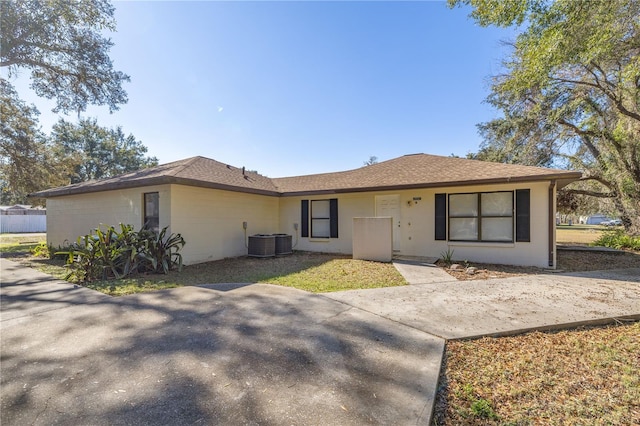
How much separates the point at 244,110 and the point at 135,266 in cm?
785

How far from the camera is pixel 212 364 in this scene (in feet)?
9.36

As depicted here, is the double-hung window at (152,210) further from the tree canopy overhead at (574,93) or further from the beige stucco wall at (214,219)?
the tree canopy overhead at (574,93)

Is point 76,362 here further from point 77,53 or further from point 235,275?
point 77,53

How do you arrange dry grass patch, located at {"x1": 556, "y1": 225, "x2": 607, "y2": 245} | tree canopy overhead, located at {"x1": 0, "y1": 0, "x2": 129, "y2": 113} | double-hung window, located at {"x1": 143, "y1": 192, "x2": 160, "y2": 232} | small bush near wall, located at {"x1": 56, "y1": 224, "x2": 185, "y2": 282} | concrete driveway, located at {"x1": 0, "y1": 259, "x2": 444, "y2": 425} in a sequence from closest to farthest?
concrete driveway, located at {"x1": 0, "y1": 259, "x2": 444, "y2": 425}, small bush near wall, located at {"x1": 56, "y1": 224, "x2": 185, "y2": 282}, double-hung window, located at {"x1": 143, "y1": 192, "x2": 160, "y2": 232}, tree canopy overhead, located at {"x1": 0, "y1": 0, "x2": 129, "y2": 113}, dry grass patch, located at {"x1": 556, "y1": 225, "x2": 607, "y2": 245}

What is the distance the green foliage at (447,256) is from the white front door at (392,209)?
1.55 meters

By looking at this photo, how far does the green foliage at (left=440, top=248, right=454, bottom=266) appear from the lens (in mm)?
8570

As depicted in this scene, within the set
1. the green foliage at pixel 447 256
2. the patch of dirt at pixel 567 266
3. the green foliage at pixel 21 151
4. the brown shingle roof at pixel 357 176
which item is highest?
the green foliage at pixel 21 151

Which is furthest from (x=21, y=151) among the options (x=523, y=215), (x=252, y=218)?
(x=523, y=215)

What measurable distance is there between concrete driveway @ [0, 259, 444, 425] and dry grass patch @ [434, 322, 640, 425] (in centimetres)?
25

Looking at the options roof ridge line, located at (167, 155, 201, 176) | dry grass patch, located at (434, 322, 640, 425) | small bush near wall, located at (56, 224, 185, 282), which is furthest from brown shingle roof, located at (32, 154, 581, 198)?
dry grass patch, located at (434, 322, 640, 425)

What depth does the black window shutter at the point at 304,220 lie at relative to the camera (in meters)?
11.7

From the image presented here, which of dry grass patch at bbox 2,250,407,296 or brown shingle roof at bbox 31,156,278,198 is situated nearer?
dry grass patch at bbox 2,250,407,296

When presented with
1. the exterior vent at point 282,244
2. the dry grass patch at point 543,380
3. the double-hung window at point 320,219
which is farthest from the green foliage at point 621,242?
the exterior vent at point 282,244

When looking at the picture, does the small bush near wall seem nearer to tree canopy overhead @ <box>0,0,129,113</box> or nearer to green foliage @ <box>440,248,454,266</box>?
green foliage @ <box>440,248,454,266</box>
